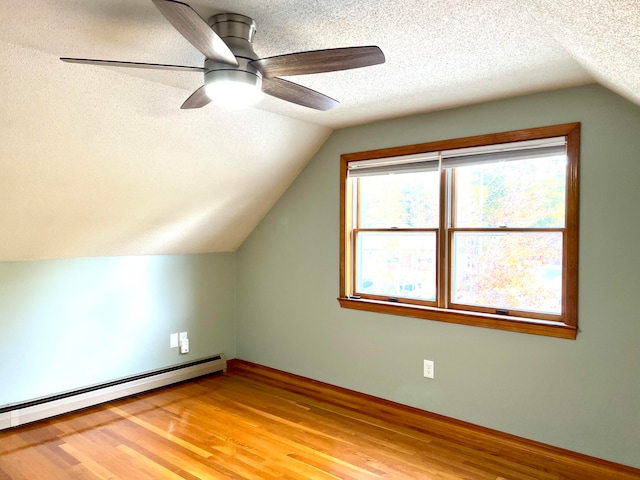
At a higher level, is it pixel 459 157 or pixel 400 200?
pixel 459 157

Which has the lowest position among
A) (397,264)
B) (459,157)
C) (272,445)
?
(272,445)

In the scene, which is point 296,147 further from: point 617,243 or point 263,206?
point 617,243

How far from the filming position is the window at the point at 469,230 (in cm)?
274

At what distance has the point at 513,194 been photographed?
2914 mm

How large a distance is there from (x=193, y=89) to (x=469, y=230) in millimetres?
1938

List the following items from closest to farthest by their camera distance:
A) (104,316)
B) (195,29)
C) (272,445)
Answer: (195,29)
(272,445)
(104,316)

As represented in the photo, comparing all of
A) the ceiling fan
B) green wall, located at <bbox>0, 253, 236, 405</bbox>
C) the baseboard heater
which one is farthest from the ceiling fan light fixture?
the baseboard heater

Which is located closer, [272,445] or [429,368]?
[272,445]

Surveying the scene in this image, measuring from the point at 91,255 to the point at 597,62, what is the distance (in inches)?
134

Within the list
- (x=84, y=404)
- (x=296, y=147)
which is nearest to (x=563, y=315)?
(x=296, y=147)

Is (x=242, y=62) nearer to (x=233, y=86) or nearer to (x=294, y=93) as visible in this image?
(x=233, y=86)

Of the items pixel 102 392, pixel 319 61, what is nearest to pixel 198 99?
pixel 319 61

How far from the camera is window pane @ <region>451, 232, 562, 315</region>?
2.78 m

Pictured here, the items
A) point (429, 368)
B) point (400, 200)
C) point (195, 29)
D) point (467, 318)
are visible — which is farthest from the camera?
point (400, 200)
